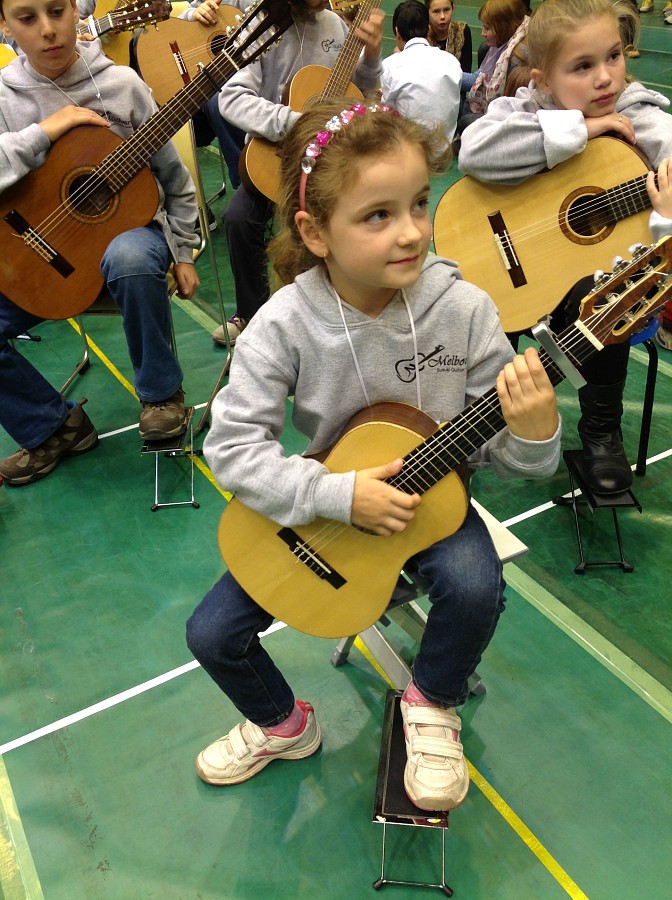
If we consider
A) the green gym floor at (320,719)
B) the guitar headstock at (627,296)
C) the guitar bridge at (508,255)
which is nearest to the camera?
the guitar headstock at (627,296)

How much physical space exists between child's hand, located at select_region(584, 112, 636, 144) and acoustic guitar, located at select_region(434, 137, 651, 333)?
1.1 inches

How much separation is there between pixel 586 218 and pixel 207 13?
2404 mm

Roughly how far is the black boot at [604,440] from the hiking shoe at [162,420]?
4.47ft

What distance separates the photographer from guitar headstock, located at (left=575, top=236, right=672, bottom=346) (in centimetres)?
127

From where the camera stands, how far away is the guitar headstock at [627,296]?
1.27m

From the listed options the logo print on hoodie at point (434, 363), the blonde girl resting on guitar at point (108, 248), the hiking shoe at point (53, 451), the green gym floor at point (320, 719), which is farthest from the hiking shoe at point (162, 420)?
the logo print on hoodie at point (434, 363)

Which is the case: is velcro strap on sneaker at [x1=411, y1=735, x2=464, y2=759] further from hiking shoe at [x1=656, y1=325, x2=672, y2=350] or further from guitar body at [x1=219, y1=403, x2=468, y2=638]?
hiking shoe at [x1=656, y1=325, x2=672, y2=350]

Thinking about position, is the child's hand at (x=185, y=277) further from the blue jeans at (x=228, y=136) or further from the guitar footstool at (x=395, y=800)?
the guitar footstool at (x=395, y=800)

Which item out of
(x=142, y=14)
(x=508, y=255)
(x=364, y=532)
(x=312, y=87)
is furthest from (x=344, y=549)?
(x=142, y=14)

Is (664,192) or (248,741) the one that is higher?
(664,192)

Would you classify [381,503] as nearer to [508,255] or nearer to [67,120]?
[508,255]

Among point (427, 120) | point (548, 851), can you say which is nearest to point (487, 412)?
point (427, 120)

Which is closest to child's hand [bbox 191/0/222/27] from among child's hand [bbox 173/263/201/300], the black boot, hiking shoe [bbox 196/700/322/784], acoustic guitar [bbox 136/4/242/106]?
acoustic guitar [bbox 136/4/242/106]

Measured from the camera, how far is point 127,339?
8.44 feet
